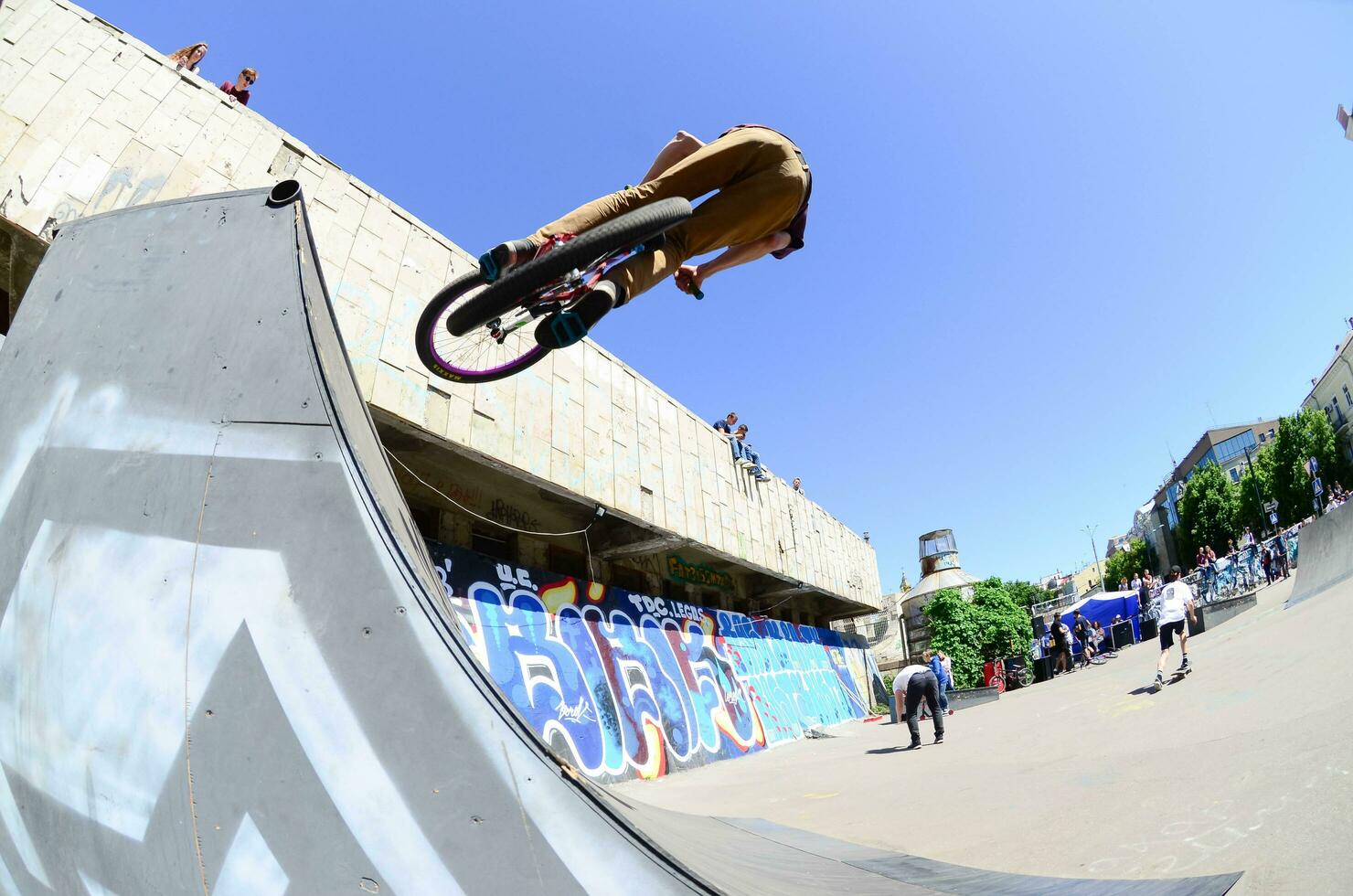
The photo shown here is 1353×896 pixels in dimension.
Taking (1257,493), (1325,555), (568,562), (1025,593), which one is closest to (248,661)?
(568,562)

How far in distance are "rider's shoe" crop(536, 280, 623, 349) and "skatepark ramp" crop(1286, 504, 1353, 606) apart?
13.7 m

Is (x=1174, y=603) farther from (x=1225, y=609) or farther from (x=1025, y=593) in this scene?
(x=1025, y=593)

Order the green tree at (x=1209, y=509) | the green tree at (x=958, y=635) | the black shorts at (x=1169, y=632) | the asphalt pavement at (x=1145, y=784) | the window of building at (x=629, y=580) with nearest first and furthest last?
the asphalt pavement at (x=1145, y=784)
the black shorts at (x=1169, y=632)
the window of building at (x=629, y=580)
the green tree at (x=958, y=635)
the green tree at (x=1209, y=509)

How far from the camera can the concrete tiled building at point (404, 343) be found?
6.98 meters

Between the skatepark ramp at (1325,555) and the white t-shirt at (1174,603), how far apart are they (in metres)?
4.28

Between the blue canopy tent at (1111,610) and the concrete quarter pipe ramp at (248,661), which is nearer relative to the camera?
the concrete quarter pipe ramp at (248,661)

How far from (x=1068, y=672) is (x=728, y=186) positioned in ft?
60.2

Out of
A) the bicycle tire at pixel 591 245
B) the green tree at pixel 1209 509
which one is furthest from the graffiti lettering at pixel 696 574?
the green tree at pixel 1209 509

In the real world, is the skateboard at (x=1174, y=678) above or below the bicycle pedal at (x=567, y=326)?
below

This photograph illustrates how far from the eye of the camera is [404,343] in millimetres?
9016

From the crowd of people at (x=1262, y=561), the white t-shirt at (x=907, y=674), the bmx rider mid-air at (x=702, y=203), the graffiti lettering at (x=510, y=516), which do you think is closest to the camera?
the bmx rider mid-air at (x=702, y=203)

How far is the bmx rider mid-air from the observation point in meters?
3.40

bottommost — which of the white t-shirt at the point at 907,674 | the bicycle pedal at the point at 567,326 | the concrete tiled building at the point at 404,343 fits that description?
the white t-shirt at the point at 907,674

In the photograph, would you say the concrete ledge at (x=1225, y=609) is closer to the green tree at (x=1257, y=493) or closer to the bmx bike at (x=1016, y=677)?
the bmx bike at (x=1016, y=677)
